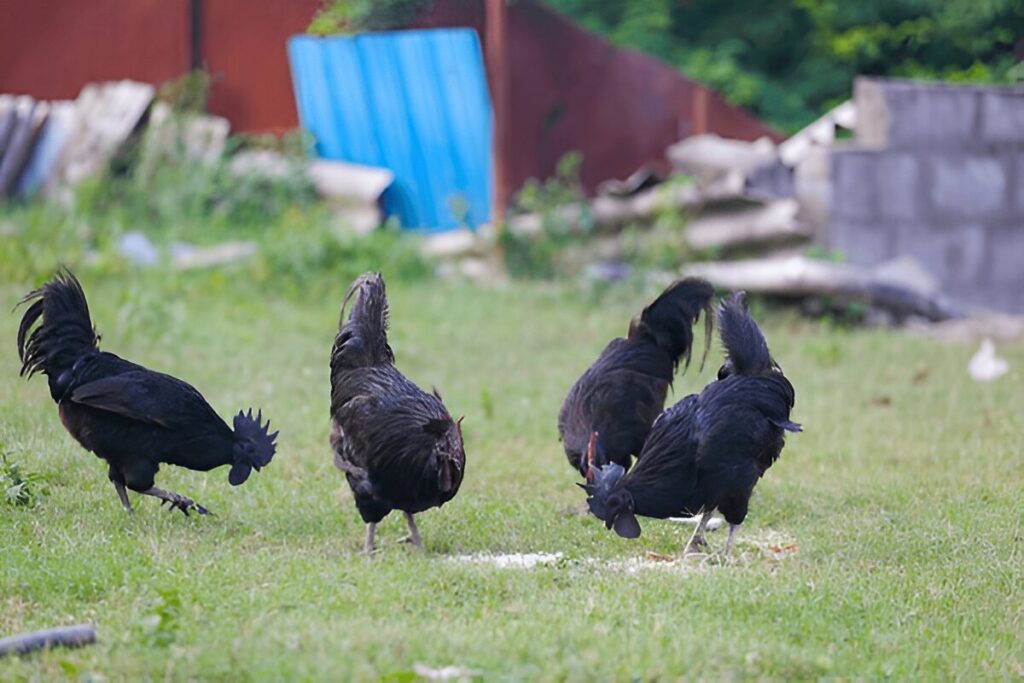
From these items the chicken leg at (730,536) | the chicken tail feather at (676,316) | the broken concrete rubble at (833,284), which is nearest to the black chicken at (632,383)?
the chicken tail feather at (676,316)

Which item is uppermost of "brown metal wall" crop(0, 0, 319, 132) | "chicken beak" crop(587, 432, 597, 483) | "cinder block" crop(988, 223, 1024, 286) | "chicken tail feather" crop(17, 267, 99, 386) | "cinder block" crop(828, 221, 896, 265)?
"brown metal wall" crop(0, 0, 319, 132)

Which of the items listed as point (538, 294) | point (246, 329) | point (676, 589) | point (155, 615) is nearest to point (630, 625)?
point (676, 589)

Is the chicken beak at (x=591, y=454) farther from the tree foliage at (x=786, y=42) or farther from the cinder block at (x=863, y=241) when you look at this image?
the tree foliage at (x=786, y=42)

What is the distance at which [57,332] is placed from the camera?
7348 millimetres

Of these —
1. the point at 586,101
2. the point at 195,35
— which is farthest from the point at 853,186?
the point at 195,35

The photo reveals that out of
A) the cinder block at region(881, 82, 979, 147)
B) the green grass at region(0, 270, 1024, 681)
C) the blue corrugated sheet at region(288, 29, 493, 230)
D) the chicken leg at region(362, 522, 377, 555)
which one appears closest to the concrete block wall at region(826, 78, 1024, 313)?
the cinder block at region(881, 82, 979, 147)

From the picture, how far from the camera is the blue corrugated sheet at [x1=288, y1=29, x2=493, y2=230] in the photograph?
1638cm

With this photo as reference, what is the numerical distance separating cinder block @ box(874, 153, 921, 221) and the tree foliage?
321cm

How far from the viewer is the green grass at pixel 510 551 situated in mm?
5223

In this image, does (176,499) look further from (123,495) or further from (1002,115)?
(1002,115)

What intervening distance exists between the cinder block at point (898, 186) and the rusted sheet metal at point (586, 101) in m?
3.27

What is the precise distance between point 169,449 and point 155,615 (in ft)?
6.50

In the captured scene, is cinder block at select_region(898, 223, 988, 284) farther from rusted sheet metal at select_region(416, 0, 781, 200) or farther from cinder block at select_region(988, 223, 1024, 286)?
rusted sheet metal at select_region(416, 0, 781, 200)

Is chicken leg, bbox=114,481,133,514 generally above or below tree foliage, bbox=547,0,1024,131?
below
